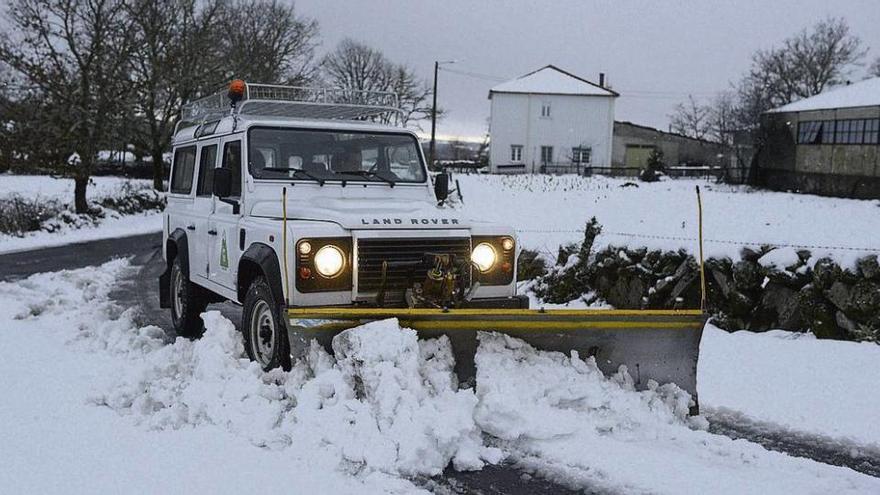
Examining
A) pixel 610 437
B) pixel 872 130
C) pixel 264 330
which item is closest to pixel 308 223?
pixel 264 330

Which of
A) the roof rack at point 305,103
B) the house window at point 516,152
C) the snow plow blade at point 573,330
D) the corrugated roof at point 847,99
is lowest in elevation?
the snow plow blade at point 573,330

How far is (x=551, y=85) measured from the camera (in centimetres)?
5375

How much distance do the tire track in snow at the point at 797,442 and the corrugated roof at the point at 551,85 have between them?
48446 millimetres

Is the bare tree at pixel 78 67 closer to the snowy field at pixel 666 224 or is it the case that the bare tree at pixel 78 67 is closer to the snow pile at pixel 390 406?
the snowy field at pixel 666 224

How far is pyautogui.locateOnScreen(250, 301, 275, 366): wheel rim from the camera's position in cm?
562

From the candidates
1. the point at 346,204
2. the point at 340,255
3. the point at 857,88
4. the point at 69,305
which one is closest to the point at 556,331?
the point at 340,255

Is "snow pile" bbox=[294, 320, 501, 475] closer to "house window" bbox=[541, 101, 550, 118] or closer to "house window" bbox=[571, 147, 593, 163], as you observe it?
"house window" bbox=[571, 147, 593, 163]

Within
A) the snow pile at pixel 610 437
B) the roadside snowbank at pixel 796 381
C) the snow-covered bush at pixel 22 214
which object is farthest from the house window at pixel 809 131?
the snow pile at pixel 610 437

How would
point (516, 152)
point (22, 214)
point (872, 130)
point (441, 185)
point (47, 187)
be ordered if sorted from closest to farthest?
point (441, 185)
point (22, 214)
point (872, 130)
point (47, 187)
point (516, 152)

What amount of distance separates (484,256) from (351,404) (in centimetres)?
177

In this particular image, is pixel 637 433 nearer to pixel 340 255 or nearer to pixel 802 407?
pixel 802 407

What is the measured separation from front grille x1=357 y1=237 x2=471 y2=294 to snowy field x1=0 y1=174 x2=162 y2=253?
14.1 m

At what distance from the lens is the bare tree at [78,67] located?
2270 cm

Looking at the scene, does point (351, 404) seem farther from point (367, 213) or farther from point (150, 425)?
point (367, 213)
